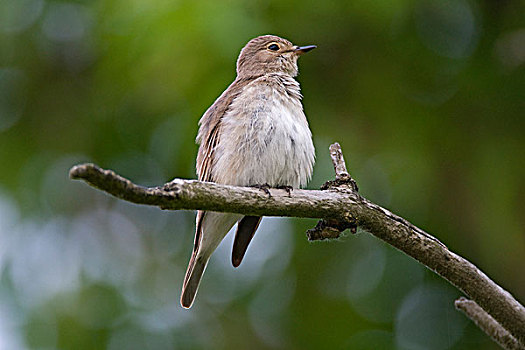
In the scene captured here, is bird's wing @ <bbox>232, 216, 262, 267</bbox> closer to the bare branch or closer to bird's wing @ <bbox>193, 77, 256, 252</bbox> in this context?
bird's wing @ <bbox>193, 77, 256, 252</bbox>

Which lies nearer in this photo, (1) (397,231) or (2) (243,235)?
(1) (397,231)

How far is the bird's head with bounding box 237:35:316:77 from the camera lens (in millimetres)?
5258

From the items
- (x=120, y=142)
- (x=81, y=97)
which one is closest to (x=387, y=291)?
(x=120, y=142)

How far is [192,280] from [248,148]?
941 millimetres

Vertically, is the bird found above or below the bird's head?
below

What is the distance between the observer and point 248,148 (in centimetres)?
456

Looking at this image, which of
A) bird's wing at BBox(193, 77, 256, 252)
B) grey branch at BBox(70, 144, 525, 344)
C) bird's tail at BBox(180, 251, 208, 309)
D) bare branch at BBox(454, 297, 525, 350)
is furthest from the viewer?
bird's wing at BBox(193, 77, 256, 252)

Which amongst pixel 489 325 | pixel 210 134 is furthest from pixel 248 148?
pixel 489 325

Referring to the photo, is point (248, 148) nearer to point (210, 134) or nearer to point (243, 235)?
point (210, 134)

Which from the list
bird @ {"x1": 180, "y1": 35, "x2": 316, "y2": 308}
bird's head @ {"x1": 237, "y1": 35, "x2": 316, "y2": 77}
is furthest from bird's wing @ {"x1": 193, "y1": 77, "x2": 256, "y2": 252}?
bird's head @ {"x1": 237, "y1": 35, "x2": 316, "y2": 77}

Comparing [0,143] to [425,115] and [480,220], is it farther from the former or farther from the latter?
[480,220]

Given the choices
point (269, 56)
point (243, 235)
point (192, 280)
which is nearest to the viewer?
point (192, 280)

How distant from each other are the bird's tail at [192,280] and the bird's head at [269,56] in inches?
53.8

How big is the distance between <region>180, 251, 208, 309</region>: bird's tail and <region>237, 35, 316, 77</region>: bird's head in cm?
137
